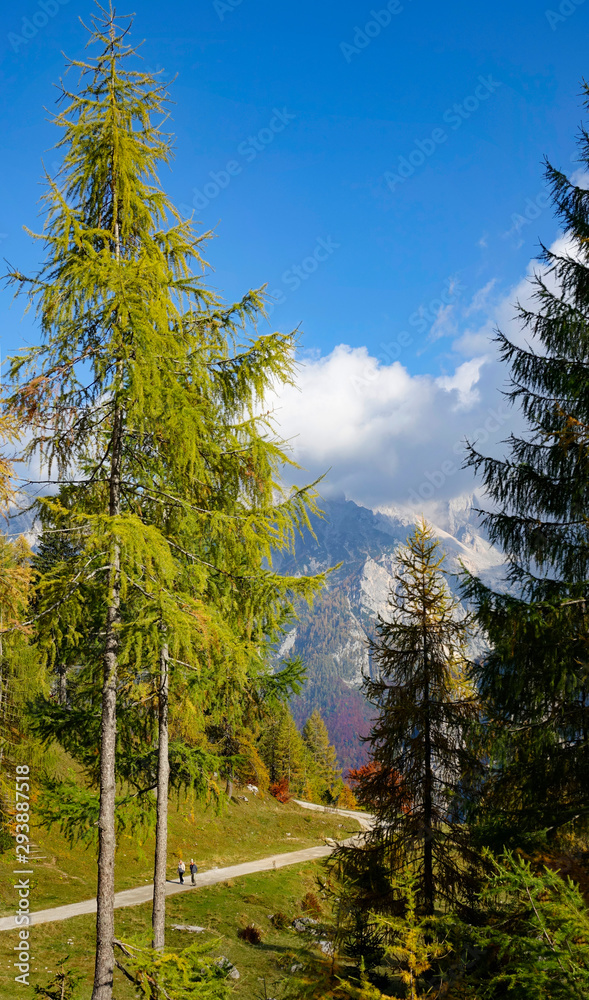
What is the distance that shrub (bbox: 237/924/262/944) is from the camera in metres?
19.5

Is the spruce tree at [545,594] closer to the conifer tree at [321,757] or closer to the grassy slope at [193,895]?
the grassy slope at [193,895]

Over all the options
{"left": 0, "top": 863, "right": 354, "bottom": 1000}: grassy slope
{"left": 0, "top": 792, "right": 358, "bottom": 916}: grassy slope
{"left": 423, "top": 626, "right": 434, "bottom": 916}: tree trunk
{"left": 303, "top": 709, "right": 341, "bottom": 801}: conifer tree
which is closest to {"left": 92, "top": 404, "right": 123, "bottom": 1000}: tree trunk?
{"left": 0, "top": 792, "right": 358, "bottom": 916}: grassy slope

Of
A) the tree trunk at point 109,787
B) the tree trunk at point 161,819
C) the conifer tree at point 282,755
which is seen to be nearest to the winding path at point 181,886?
the tree trunk at point 161,819

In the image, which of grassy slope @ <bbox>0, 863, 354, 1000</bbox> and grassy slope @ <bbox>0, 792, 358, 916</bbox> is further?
grassy slope @ <bbox>0, 792, 358, 916</bbox>

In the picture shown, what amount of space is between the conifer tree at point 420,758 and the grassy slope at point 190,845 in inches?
148

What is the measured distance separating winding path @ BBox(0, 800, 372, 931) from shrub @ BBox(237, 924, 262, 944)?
12.6 feet

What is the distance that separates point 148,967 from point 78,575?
385 centimetres

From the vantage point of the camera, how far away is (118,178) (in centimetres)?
676

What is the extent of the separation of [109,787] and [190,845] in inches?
1168

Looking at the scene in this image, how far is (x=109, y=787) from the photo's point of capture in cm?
625

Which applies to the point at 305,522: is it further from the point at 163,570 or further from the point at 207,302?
the point at 207,302

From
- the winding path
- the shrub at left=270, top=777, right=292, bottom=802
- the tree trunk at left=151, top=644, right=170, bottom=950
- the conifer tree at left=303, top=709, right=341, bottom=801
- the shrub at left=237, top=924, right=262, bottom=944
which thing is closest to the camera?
the tree trunk at left=151, top=644, right=170, bottom=950

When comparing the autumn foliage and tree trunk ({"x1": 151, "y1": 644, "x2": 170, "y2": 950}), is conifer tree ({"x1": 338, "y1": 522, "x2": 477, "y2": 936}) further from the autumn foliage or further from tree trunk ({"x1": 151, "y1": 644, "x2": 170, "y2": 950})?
tree trunk ({"x1": 151, "y1": 644, "x2": 170, "y2": 950})

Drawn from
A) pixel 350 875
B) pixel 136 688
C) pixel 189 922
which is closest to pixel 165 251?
pixel 136 688
